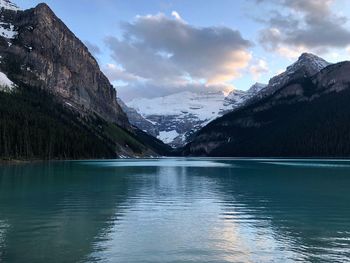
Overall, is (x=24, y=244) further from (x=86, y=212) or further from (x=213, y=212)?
(x=213, y=212)

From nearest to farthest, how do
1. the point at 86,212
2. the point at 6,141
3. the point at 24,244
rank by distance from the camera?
1. the point at 24,244
2. the point at 86,212
3. the point at 6,141

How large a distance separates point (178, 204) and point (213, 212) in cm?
740

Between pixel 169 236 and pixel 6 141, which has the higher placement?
pixel 6 141

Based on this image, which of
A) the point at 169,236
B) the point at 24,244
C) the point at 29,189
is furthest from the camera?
the point at 29,189

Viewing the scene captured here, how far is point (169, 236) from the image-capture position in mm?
32812

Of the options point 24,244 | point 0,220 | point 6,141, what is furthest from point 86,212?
point 6,141

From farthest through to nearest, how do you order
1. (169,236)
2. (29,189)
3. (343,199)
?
(29,189)
(343,199)
(169,236)

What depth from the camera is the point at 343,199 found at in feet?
188

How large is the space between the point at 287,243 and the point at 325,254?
139 inches

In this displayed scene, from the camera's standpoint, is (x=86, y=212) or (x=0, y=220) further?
(x=86, y=212)

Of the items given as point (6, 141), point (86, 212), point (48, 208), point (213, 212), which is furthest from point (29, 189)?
point (6, 141)

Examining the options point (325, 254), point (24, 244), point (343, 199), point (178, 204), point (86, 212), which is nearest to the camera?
point (325, 254)

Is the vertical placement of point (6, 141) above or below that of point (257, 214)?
above

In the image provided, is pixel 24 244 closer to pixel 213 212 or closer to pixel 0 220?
pixel 0 220
